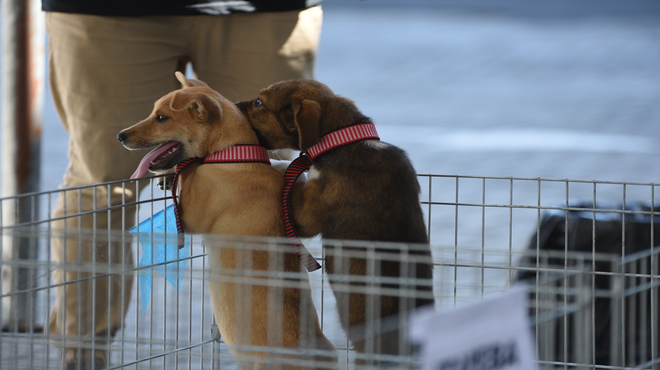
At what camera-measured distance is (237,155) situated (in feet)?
5.54

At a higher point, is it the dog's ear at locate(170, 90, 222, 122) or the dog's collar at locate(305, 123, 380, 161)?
the dog's ear at locate(170, 90, 222, 122)

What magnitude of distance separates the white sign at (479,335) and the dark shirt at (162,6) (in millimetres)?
1330

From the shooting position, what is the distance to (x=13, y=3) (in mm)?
2564

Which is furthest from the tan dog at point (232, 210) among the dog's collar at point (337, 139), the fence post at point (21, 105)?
the fence post at point (21, 105)

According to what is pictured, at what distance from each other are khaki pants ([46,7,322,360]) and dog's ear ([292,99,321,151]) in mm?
459

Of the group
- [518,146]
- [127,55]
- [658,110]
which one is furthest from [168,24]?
[658,110]

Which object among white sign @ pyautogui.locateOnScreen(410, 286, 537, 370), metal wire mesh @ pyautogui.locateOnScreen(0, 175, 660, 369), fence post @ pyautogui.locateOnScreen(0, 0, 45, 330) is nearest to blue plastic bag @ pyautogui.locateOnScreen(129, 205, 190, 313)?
metal wire mesh @ pyautogui.locateOnScreen(0, 175, 660, 369)

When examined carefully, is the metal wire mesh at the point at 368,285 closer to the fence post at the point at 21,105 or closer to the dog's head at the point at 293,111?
the fence post at the point at 21,105

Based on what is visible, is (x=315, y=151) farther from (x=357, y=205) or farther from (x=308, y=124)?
(x=357, y=205)

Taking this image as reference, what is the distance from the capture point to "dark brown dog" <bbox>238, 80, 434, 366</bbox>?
155cm

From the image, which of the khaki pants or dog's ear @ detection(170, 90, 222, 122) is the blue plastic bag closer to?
dog's ear @ detection(170, 90, 222, 122)

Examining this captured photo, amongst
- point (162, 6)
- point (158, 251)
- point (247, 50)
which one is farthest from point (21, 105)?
point (158, 251)

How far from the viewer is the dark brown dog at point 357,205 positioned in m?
1.55

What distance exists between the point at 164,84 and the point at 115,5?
0.25 metres
